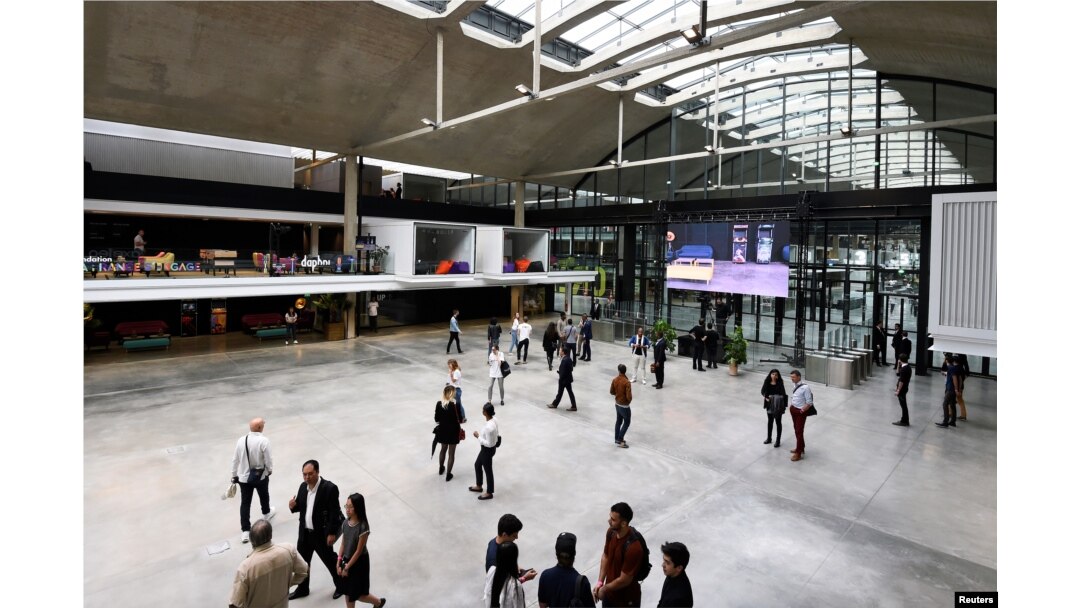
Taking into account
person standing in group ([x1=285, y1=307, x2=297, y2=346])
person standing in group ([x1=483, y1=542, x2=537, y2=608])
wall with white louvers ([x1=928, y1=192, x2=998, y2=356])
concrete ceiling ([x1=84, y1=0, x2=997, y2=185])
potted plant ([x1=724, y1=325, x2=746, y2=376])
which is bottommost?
person standing in group ([x1=483, y1=542, x2=537, y2=608])

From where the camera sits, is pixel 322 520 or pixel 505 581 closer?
pixel 505 581

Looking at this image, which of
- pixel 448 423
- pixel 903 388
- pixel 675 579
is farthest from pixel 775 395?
pixel 675 579

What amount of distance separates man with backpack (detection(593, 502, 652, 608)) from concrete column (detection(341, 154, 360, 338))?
Answer: 18216mm

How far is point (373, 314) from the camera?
21.4 metres

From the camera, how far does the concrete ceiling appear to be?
41.8 feet

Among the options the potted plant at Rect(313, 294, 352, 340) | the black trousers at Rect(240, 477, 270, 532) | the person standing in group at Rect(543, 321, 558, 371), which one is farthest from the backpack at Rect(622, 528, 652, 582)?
the potted plant at Rect(313, 294, 352, 340)

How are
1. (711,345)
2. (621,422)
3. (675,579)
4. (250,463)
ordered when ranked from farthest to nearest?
(711,345), (621,422), (250,463), (675,579)

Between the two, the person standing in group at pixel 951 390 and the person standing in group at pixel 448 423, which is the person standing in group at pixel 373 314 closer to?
the person standing in group at pixel 448 423

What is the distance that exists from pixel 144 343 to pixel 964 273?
21695mm

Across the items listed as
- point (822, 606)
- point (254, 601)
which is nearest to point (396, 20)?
point (254, 601)

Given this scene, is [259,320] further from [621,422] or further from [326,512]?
[326,512]

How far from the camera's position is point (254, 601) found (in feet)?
12.4

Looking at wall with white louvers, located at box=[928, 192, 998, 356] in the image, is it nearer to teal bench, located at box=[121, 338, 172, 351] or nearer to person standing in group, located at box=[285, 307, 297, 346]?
person standing in group, located at box=[285, 307, 297, 346]

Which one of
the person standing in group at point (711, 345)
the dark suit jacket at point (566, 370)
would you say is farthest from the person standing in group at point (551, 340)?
the person standing in group at point (711, 345)
